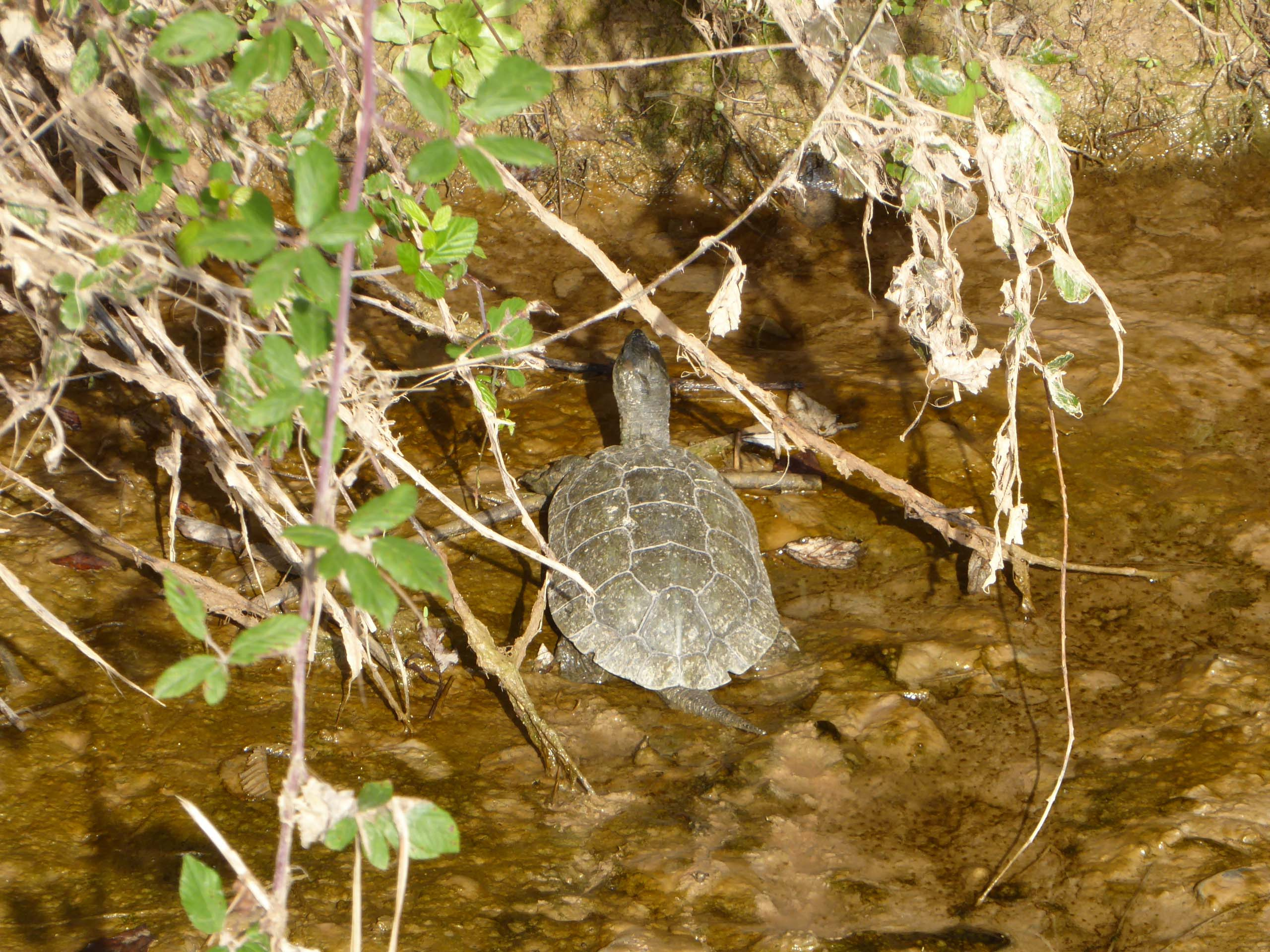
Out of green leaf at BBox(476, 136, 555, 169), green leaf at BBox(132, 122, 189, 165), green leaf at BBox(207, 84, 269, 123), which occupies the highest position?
green leaf at BBox(207, 84, 269, 123)

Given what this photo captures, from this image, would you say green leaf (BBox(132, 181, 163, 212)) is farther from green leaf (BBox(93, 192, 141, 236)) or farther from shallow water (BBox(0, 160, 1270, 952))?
shallow water (BBox(0, 160, 1270, 952))

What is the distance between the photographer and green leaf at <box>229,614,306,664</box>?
1.20m

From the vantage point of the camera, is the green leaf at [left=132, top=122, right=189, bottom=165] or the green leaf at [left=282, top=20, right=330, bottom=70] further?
the green leaf at [left=132, top=122, right=189, bottom=165]

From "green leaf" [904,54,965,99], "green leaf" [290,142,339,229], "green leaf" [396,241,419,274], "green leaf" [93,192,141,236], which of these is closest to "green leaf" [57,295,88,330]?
"green leaf" [93,192,141,236]

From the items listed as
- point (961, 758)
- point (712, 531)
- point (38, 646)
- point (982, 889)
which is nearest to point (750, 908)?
point (982, 889)

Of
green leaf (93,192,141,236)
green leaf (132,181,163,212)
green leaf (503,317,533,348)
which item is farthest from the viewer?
green leaf (503,317,533,348)

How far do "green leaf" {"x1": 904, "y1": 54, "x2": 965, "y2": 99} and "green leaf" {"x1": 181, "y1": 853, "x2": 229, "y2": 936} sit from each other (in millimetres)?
2095

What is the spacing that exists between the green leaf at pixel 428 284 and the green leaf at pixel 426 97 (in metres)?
0.71

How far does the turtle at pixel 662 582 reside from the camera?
339 cm

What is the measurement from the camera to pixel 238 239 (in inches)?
49.9

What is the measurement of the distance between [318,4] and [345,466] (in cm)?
244

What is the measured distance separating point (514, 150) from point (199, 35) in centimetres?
45

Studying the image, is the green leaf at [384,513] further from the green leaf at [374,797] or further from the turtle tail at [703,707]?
the turtle tail at [703,707]

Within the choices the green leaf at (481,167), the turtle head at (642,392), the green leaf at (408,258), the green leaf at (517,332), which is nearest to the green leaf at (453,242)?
the green leaf at (408,258)
